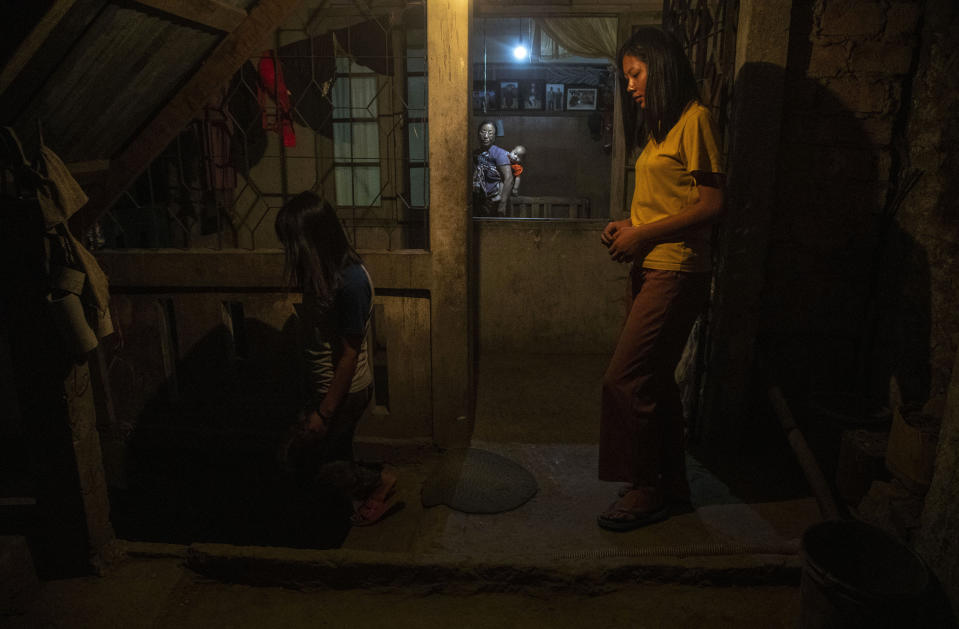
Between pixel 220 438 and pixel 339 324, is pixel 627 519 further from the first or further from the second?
pixel 220 438

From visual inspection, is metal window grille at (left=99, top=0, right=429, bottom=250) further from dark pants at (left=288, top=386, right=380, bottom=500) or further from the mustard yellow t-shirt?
the mustard yellow t-shirt

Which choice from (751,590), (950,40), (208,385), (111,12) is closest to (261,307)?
(208,385)

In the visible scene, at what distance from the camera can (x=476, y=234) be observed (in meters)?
6.03

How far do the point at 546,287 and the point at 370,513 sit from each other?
3.19m

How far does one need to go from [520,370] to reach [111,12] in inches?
164

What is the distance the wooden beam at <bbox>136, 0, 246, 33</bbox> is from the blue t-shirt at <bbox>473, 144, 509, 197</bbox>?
7.14 m

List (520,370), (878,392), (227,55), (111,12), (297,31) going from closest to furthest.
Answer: (111,12) < (227,55) < (878,392) < (520,370) < (297,31)

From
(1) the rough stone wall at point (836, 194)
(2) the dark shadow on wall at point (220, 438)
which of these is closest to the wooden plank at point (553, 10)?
(1) the rough stone wall at point (836, 194)

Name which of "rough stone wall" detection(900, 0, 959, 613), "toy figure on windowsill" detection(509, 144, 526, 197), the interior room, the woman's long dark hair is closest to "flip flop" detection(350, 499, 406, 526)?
the interior room

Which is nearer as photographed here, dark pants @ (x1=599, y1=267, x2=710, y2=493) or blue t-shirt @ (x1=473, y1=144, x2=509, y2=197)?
dark pants @ (x1=599, y1=267, x2=710, y2=493)

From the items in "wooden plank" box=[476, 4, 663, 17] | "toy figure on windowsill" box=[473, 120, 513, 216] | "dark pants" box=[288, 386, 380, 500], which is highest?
"wooden plank" box=[476, 4, 663, 17]

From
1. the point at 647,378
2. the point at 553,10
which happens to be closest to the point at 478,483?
the point at 647,378

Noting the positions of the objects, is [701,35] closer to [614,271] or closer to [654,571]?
[614,271]

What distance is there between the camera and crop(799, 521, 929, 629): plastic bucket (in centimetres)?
188
